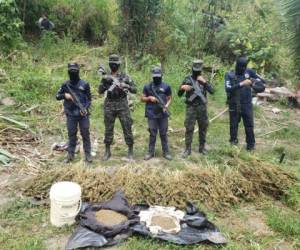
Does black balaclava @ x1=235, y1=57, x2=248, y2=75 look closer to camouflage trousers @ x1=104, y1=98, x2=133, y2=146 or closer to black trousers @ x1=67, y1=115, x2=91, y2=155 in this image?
camouflage trousers @ x1=104, y1=98, x2=133, y2=146

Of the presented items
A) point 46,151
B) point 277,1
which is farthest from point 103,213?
point 277,1

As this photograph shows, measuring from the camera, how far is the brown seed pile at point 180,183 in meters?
5.88

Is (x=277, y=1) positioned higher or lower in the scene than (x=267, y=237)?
higher

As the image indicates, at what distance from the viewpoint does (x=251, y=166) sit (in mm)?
6438

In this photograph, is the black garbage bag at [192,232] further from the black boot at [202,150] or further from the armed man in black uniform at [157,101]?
the black boot at [202,150]

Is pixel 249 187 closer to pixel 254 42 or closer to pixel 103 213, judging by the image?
pixel 103 213

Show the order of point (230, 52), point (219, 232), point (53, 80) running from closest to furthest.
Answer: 1. point (219, 232)
2. point (53, 80)
3. point (230, 52)

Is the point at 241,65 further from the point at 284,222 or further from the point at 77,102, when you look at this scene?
the point at 284,222

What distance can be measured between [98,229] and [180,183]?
1.51 meters

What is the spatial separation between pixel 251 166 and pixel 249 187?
1.27 ft

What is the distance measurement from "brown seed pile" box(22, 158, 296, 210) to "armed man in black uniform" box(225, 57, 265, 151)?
1.49 m

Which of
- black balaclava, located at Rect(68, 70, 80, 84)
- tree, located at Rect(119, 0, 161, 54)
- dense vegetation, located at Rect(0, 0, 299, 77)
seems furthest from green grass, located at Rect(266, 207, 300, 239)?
tree, located at Rect(119, 0, 161, 54)

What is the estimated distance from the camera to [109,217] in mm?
5285

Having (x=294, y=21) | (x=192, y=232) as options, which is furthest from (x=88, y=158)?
(x=294, y=21)
